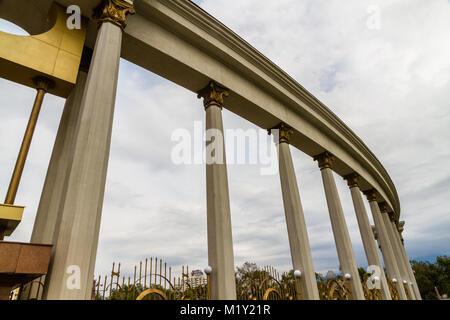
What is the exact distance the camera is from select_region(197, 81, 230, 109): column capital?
50.9 feet

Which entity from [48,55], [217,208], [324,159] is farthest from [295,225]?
[48,55]

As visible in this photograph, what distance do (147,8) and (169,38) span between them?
1731 millimetres

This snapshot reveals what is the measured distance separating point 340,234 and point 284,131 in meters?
9.16

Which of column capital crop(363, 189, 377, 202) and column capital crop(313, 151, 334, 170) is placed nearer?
column capital crop(313, 151, 334, 170)

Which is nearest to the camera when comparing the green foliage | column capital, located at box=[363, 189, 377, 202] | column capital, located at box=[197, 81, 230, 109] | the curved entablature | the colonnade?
the colonnade

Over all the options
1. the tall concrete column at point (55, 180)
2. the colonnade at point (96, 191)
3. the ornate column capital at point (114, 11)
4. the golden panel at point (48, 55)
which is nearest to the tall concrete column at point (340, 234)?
the colonnade at point (96, 191)

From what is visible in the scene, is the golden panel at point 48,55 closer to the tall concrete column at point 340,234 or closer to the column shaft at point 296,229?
the column shaft at point 296,229

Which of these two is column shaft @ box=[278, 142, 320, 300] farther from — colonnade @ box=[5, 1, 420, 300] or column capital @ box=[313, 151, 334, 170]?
column capital @ box=[313, 151, 334, 170]

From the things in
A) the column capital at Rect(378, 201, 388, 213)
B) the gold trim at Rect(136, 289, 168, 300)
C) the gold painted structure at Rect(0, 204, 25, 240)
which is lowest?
the gold trim at Rect(136, 289, 168, 300)

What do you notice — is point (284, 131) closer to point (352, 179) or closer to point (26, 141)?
point (352, 179)

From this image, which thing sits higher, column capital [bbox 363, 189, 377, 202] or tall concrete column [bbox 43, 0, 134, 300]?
column capital [bbox 363, 189, 377, 202]

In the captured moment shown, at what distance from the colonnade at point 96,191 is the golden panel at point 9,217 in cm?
104

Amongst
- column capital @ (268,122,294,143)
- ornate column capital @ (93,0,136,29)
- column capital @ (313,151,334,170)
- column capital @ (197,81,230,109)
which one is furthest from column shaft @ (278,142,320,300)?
ornate column capital @ (93,0,136,29)

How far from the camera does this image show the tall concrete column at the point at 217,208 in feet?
37.3
